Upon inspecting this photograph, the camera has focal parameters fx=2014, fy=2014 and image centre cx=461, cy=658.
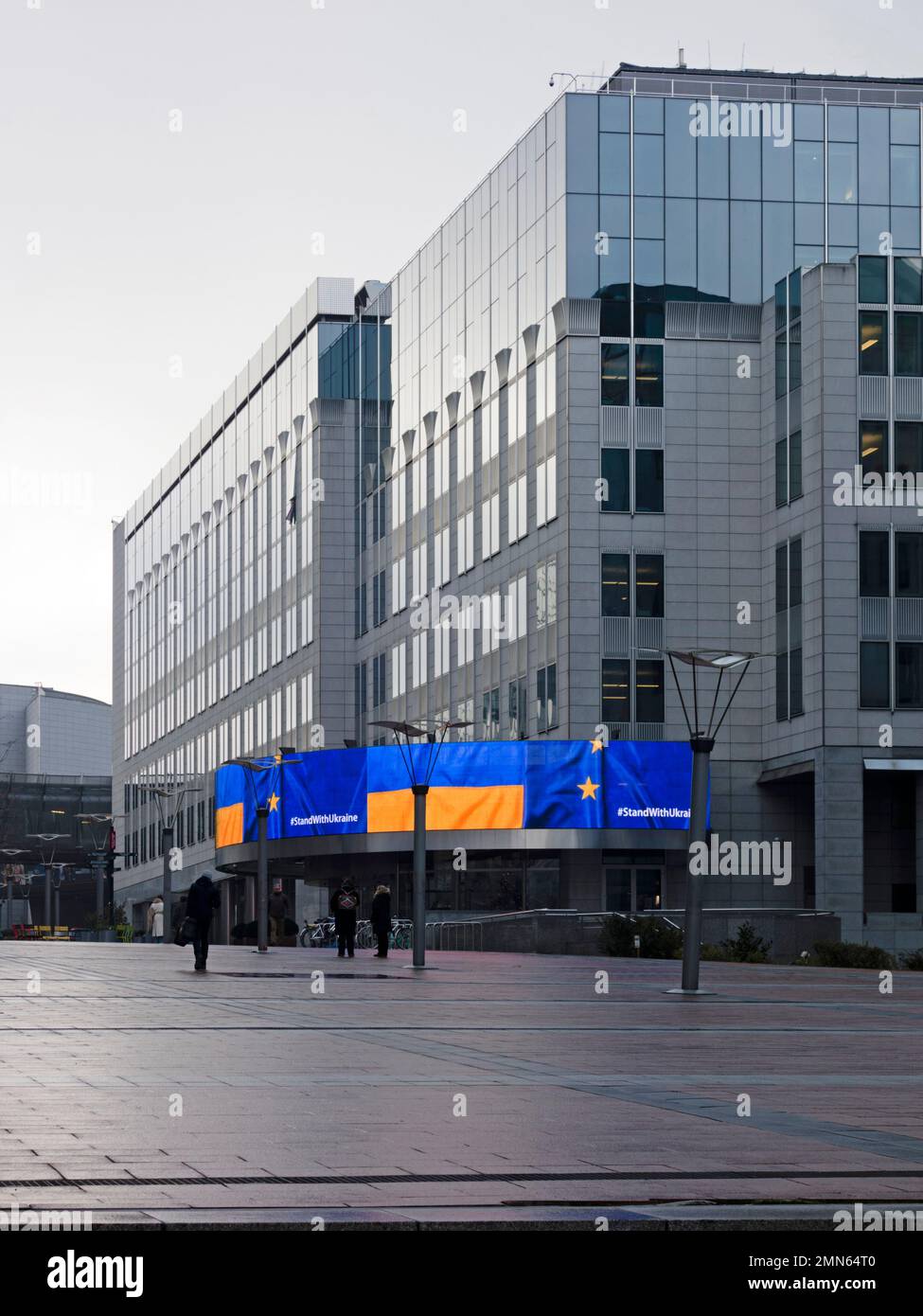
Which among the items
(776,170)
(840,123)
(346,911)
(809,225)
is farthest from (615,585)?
(346,911)

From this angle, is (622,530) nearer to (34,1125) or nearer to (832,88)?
(832,88)

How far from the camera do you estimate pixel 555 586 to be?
2741 inches

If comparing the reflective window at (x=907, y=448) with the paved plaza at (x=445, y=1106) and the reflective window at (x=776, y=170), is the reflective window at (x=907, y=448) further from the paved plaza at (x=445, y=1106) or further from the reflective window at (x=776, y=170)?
the paved plaza at (x=445, y=1106)

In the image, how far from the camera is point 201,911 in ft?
125

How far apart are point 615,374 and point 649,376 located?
125 centimetres

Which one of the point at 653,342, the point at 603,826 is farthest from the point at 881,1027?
the point at 653,342

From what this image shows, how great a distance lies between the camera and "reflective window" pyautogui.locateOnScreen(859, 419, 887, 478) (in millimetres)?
64000

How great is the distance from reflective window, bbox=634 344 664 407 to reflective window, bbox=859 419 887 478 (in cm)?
860

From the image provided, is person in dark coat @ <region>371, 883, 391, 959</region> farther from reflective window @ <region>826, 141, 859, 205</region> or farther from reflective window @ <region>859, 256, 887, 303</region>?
reflective window @ <region>826, 141, 859, 205</region>

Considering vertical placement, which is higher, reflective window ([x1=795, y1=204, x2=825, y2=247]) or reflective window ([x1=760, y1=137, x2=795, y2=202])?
reflective window ([x1=760, y1=137, x2=795, y2=202])

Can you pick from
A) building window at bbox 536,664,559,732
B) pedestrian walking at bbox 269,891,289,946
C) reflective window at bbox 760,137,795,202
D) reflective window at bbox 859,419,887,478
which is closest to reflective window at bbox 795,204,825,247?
reflective window at bbox 760,137,795,202

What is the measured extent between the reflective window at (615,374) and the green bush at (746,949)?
25.1m

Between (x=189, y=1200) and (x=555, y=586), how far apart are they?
61.1 meters

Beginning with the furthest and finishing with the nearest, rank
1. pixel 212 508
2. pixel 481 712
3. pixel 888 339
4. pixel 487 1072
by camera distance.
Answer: pixel 212 508, pixel 481 712, pixel 888 339, pixel 487 1072
